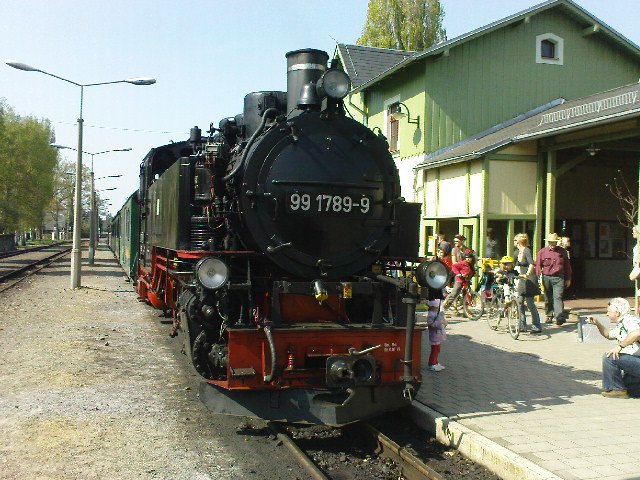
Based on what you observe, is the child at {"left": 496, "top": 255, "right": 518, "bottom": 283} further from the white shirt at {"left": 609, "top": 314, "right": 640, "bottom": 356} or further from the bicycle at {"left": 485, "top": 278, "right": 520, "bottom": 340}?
the white shirt at {"left": 609, "top": 314, "right": 640, "bottom": 356}

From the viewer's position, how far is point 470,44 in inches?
691

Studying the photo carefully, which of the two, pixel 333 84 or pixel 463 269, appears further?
pixel 463 269

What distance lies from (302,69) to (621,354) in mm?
4271

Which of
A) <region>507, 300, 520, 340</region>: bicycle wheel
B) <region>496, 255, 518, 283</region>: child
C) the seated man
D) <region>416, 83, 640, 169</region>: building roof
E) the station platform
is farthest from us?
<region>496, 255, 518, 283</region>: child

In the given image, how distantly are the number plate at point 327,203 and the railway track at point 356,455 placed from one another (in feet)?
6.35

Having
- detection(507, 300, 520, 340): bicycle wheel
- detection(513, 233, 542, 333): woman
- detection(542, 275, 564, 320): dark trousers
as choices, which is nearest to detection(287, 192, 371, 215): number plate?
detection(507, 300, 520, 340): bicycle wheel

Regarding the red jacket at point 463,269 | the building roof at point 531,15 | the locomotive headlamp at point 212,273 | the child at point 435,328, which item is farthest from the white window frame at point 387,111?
the locomotive headlamp at point 212,273

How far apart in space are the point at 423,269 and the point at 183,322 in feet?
7.40

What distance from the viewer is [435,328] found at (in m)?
7.83

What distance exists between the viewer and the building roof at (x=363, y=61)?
2131 cm

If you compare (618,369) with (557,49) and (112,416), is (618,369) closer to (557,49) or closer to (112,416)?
(112,416)

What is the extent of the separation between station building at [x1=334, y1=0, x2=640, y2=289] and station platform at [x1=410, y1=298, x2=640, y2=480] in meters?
5.37

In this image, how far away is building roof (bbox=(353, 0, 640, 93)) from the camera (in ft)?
55.6

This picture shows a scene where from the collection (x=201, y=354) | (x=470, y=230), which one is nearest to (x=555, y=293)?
(x=470, y=230)
